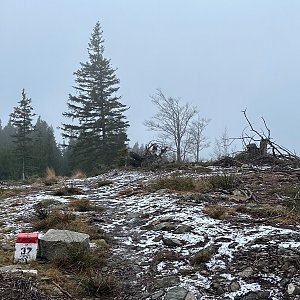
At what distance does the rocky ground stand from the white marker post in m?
0.16

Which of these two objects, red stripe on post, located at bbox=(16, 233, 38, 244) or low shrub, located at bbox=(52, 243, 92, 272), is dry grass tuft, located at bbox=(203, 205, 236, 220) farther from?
red stripe on post, located at bbox=(16, 233, 38, 244)

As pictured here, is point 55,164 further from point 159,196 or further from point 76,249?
point 76,249

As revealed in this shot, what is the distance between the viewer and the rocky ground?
3848 mm

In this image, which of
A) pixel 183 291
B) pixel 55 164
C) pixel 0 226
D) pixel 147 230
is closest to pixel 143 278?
pixel 183 291

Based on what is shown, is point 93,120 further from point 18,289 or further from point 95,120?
point 18,289

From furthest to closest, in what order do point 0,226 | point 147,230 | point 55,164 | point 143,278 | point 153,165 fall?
point 55,164 → point 153,165 → point 0,226 → point 147,230 → point 143,278

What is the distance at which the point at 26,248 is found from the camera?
460 centimetres

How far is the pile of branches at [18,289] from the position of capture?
11.2 feet

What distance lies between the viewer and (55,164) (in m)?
42.5

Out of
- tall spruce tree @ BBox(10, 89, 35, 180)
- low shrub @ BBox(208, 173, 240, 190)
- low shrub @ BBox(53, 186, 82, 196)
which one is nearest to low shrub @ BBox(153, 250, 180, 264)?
low shrub @ BBox(208, 173, 240, 190)

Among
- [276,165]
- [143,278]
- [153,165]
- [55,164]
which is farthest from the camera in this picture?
[55,164]

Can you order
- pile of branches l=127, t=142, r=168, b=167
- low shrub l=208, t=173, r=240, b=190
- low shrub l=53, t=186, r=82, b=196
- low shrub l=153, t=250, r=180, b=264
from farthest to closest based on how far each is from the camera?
pile of branches l=127, t=142, r=168, b=167, low shrub l=53, t=186, r=82, b=196, low shrub l=208, t=173, r=240, b=190, low shrub l=153, t=250, r=180, b=264

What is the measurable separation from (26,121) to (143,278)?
1341 inches

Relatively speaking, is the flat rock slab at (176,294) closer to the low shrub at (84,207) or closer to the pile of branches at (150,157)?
the low shrub at (84,207)
